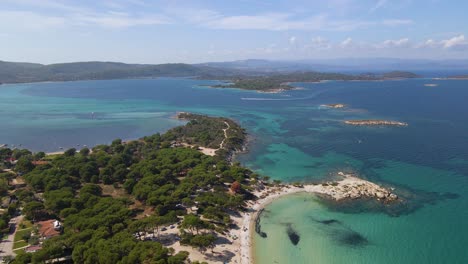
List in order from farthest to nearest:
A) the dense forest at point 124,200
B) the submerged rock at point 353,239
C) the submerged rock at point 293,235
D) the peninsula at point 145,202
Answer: the submerged rock at point 293,235 < the submerged rock at point 353,239 < the peninsula at point 145,202 < the dense forest at point 124,200

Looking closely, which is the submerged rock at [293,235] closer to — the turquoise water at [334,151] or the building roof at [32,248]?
the turquoise water at [334,151]

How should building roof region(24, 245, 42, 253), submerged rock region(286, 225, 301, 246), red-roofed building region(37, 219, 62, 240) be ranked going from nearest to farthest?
building roof region(24, 245, 42, 253) → red-roofed building region(37, 219, 62, 240) → submerged rock region(286, 225, 301, 246)

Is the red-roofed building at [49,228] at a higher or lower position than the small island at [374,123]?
lower

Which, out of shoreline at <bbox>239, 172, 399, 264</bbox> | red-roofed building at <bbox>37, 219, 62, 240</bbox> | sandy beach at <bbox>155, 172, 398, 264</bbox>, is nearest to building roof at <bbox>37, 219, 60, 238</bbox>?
red-roofed building at <bbox>37, 219, 62, 240</bbox>

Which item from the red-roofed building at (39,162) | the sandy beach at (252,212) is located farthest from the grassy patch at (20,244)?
the red-roofed building at (39,162)

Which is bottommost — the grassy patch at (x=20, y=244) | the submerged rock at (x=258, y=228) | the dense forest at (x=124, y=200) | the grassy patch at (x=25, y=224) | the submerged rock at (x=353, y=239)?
the submerged rock at (x=353, y=239)

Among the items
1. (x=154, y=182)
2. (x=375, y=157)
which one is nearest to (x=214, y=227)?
(x=154, y=182)

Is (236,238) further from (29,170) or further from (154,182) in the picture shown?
(29,170)

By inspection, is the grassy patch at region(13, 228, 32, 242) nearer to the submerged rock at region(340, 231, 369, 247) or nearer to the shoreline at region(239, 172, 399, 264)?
the shoreline at region(239, 172, 399, 264)
